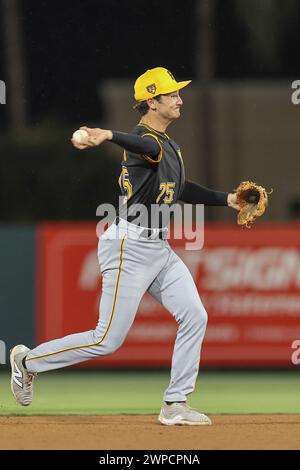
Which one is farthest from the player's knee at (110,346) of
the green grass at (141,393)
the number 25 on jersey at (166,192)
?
the green grass at (141,393)

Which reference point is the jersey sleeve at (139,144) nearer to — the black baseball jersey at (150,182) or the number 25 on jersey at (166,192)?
the black baseball jersey at (150,182)

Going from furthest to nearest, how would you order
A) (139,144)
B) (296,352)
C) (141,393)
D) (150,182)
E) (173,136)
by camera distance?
(173,136) < (296,352) < (141,393) < (150,182) < (139,144)

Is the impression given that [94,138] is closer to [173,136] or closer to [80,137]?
[80,137]

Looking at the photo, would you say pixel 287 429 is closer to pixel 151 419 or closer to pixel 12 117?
pixel 151 419

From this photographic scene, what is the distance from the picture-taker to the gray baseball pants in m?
8.30

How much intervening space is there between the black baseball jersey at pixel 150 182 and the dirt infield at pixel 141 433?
1309 mm

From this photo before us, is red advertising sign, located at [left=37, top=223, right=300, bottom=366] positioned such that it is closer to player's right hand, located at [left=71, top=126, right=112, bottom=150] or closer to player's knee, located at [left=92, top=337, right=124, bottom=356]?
player's knee, located at [left=92, top=337, right=124, bottom=356]

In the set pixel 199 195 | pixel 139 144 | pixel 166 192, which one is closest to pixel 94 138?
pixel 139 144

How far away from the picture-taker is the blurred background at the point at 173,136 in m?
12.9

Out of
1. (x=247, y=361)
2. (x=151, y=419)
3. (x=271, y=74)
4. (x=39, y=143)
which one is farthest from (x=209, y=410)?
(x=271, y=74)

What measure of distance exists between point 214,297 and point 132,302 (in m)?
4.69

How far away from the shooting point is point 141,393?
11250 millimetres

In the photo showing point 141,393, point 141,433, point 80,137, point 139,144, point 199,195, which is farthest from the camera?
point 141,393

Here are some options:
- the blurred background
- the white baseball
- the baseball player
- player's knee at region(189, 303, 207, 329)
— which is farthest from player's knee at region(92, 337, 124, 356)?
the blurred background
